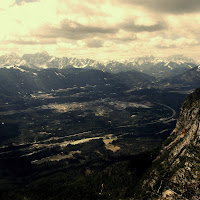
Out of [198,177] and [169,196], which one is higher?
[198,177]
